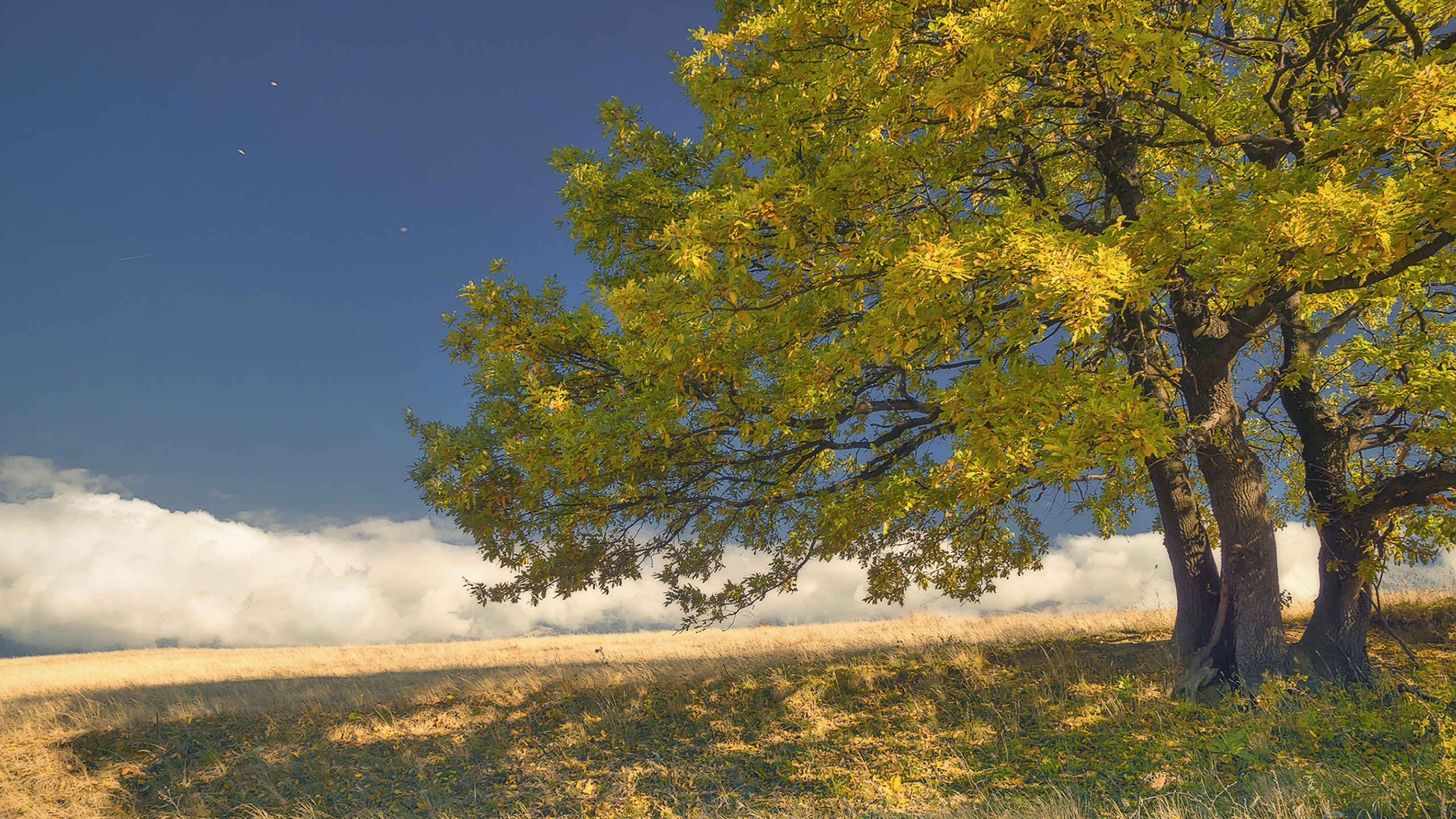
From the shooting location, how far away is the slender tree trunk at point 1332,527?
10.1 m

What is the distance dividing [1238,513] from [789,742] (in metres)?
6.94

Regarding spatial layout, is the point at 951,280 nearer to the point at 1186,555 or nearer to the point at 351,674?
the point at 1186,555

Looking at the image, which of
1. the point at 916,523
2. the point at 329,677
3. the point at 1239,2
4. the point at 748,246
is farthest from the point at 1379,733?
the point at 329,677

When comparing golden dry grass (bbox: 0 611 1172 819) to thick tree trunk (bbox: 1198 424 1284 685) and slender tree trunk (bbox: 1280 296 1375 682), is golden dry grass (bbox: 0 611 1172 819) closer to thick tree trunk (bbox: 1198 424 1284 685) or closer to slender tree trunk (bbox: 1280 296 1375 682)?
slender tree trunk (bbox: 1280 296 1375 682)

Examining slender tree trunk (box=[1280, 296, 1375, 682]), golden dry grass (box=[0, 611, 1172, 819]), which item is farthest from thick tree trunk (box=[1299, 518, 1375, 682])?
golden dry grass (box=[0, 611, 1172, 819])

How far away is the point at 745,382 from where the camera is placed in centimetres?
873

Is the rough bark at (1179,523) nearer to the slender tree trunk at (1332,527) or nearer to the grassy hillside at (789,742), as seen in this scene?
the grassy hillside at (789,742)

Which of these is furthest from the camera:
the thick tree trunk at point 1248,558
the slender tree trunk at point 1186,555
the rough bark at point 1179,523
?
the slender tree trunk at point 1186,555

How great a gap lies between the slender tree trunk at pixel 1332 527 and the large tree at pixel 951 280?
112cm

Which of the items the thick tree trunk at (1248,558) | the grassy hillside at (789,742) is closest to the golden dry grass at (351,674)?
the grassy hillside at (789,742)

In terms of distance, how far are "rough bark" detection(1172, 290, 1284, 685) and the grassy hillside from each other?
0.62m

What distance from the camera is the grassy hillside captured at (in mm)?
7324

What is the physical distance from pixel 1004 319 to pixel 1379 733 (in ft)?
21.9

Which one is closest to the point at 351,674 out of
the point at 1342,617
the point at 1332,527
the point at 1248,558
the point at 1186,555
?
the point at 1186,555
